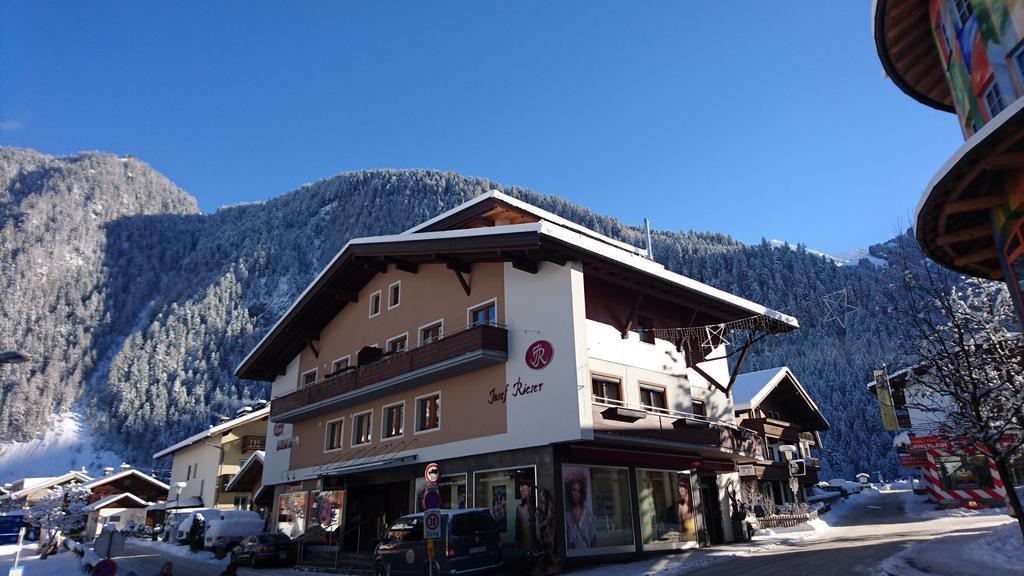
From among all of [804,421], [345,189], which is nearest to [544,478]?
[804,421]

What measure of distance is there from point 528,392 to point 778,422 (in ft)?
72.7

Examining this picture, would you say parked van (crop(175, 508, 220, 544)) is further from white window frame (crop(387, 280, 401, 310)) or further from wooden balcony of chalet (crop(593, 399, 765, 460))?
wooden balcony of chalet (crop(593, 399, 765, 460))

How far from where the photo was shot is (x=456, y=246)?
941 inches

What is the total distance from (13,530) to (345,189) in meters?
172

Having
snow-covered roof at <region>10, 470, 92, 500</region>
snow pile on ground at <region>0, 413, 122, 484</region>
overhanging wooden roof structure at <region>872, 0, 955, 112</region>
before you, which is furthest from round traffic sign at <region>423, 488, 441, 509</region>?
snow pile on ground at <region>0, 413, 122, 484</region>

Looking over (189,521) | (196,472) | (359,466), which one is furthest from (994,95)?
(196,472)

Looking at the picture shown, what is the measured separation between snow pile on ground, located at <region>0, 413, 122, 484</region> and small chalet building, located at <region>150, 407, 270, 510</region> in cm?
8367

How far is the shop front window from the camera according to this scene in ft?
66.6

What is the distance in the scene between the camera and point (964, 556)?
15945 mm

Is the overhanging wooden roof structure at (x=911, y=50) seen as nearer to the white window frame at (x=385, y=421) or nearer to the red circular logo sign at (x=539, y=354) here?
the red circular logo sign at (x=539, y=354)

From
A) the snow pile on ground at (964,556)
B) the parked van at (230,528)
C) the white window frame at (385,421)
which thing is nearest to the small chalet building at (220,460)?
the parked van at (230,528)

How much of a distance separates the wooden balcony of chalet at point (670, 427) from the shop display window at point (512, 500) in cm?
306

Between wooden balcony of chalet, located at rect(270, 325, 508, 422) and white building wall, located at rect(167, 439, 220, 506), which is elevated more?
wooden balcony of chalet, located at rect(270, 325, 508, 422)

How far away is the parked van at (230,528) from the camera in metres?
35.0
